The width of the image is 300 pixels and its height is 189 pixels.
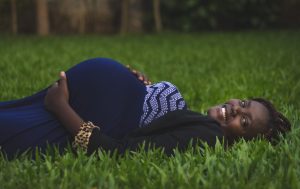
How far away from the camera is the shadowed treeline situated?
18422 mm

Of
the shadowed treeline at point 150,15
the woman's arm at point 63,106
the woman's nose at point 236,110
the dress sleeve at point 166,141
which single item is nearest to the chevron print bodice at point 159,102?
the dress sleeve at point 166,141

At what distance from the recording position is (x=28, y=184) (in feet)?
8.29

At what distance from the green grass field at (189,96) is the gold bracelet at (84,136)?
0.07 m

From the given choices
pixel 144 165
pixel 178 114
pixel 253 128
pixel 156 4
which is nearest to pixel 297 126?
pixel 253 128

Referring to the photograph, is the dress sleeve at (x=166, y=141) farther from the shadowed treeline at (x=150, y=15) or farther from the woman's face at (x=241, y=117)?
the shadowed treeline at (x=150, y=15)

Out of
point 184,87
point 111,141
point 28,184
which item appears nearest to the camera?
point 28,184

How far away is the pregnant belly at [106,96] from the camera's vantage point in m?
3.17

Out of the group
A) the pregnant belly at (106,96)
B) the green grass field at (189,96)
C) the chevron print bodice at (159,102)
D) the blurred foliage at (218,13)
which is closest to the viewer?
the green grass field at (189,96)

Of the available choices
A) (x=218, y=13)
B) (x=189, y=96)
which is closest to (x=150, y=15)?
(x=218, y=13)

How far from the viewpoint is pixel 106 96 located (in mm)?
3176

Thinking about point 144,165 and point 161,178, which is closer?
point 161,178

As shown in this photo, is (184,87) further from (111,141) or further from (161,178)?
(161,178)

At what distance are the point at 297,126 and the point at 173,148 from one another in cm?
124

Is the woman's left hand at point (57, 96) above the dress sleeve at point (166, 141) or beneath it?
above
